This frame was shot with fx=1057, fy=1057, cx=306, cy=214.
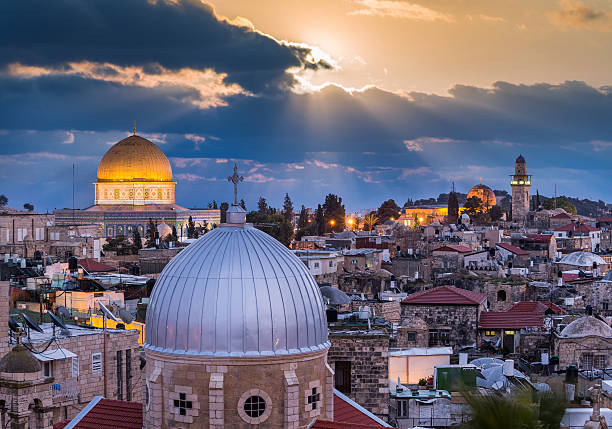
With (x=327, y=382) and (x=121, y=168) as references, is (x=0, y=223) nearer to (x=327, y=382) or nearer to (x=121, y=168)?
(x=121, y=168)

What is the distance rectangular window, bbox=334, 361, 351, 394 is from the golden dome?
289ft

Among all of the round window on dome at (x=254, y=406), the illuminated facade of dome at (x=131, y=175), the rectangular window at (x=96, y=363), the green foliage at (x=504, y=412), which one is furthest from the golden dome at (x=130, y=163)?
the green foliage at (x=504, y=412)

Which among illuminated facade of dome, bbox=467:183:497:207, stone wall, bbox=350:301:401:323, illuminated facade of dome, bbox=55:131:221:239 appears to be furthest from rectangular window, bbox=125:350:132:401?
illuminated facade of dome, bbox=467:183:497:207

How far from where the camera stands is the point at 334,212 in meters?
110

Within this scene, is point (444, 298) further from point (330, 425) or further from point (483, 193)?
point (483, 193)

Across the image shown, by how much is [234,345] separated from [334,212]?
93.4 metres

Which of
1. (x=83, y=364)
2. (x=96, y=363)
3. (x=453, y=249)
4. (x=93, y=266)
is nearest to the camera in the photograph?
(x=83, y=364)

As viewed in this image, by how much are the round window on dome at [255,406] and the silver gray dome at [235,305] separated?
2.08 feet

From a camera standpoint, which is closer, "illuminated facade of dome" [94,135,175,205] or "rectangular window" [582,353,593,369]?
"rectangular window" [582,353,593,369]

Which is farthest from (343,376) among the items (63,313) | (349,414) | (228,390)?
(63,313)

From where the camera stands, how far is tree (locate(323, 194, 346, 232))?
4259 inches

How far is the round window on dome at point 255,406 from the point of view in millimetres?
16516

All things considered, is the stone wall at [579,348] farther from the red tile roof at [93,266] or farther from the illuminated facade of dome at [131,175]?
the illuminated facade of dome at [131,175]

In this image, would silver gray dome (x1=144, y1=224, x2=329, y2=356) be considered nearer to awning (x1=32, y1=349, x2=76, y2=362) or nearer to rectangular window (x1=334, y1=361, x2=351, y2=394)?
rectangular window (x1=334, y1=361, x2=351, y2=394)
